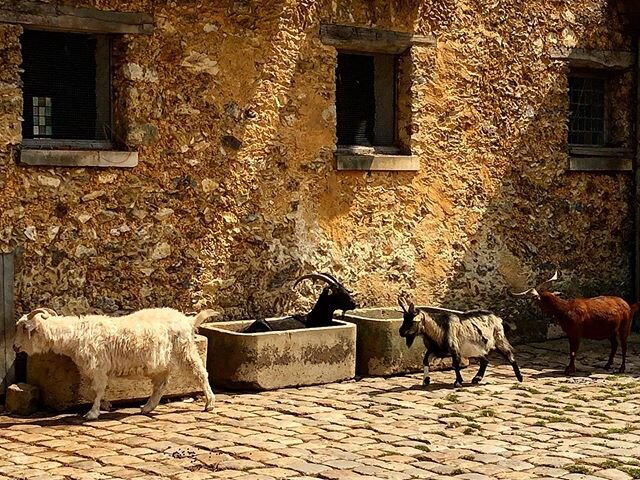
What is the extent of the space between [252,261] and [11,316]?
250cm

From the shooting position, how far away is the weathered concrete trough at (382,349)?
1068 cm

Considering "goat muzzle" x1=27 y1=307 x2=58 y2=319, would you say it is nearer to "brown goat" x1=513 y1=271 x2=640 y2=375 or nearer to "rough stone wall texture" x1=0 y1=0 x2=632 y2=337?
"rough stone wall texture" x1=0 y1=0 x2=632 y2=337

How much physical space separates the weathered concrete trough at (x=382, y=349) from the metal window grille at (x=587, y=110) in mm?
4410

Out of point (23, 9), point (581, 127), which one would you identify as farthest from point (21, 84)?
point (581, 127)

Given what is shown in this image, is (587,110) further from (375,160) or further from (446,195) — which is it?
(375,160)

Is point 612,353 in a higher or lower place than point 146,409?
higher

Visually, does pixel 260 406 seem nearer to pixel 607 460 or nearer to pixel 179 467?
pixel 179 467

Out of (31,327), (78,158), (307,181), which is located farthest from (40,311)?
(307,181)

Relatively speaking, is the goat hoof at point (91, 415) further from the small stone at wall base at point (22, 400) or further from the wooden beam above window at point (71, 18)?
the wooden beam above window at point (71, 18)

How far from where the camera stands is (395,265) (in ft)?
38.7

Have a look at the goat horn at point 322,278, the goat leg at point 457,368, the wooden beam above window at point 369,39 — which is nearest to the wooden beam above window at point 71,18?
the wooden beam above window at point 369,39

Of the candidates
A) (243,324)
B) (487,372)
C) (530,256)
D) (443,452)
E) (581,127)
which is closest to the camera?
(443,452)

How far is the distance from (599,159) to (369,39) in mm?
3829

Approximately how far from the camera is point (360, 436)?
26.6ft
